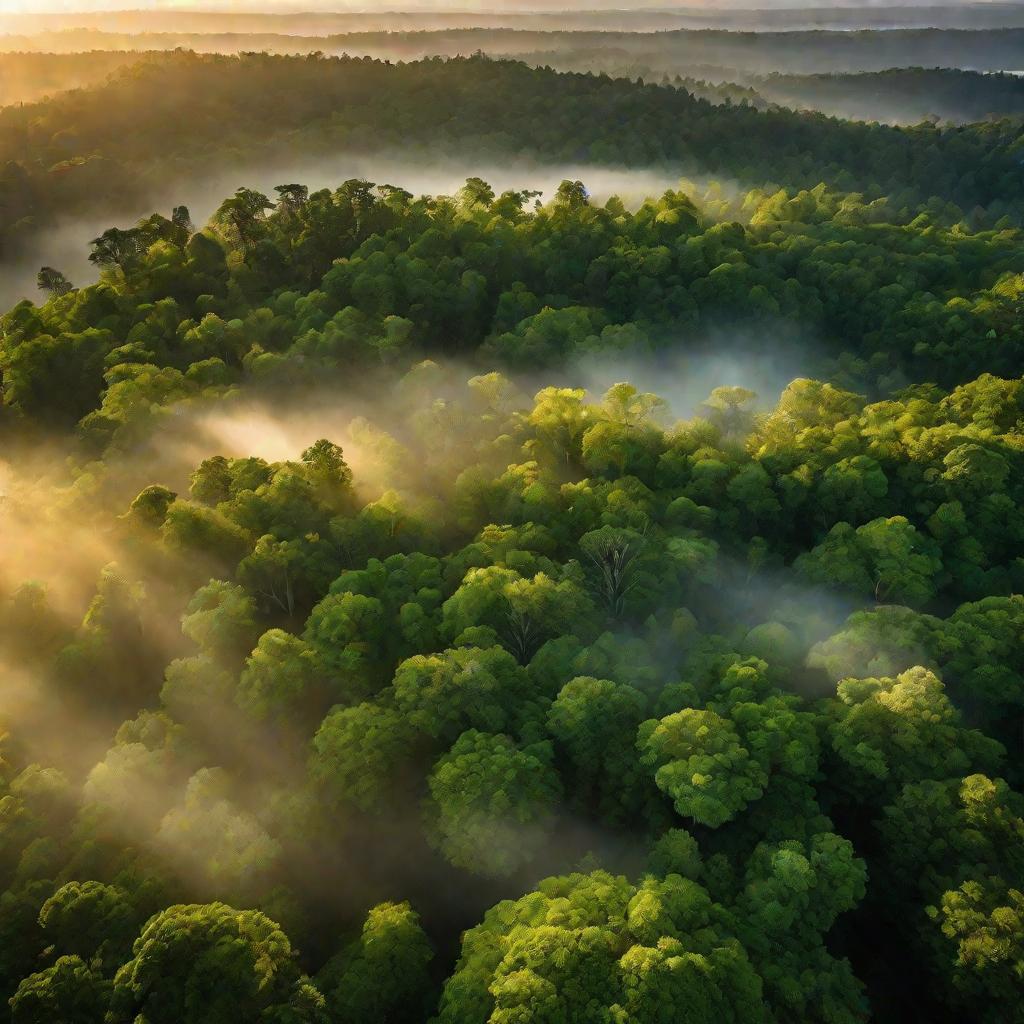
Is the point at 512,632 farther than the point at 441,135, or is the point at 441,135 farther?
the point at 441,135

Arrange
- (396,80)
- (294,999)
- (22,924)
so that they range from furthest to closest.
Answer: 1. (396,80)
2. (22,924)
3. (294,999)

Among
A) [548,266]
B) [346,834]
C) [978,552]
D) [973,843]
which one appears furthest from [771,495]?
[548,266]

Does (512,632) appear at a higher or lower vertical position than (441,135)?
lower

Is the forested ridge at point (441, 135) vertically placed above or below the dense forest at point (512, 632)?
above

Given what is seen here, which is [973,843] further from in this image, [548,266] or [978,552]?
[548,266]

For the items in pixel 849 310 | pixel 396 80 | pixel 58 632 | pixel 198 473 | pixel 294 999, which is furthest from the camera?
pixel 396 80

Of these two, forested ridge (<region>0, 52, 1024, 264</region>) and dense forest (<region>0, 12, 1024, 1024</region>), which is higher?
forested ridge (<region>0, 52, 1024, 264</region>)

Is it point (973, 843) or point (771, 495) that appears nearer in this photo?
point (973, 843)

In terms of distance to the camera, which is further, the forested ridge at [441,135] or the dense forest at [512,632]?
the forested ridge at [441,135]
